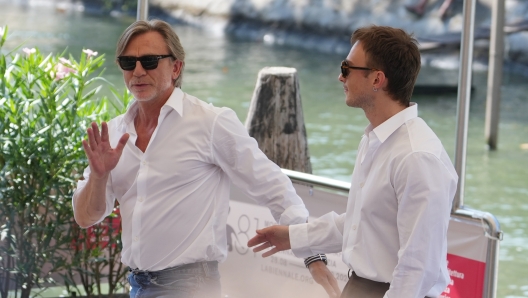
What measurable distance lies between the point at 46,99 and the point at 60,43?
17883mm

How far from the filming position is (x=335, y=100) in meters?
15.5

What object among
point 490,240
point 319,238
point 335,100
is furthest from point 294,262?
point 335,100

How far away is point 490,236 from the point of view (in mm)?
3113

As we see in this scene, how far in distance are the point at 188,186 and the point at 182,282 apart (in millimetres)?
318

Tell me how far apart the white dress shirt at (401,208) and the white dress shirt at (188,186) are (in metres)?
0.41

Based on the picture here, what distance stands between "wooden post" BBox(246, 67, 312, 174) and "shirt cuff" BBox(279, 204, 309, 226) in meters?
2.05

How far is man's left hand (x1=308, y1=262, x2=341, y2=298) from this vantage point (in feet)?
8.56

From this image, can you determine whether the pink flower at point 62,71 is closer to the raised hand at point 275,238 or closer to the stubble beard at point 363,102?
the raised hand at point 275,238

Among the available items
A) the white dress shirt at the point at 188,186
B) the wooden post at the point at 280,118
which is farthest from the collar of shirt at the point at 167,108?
the wooden post at the point at 280,118

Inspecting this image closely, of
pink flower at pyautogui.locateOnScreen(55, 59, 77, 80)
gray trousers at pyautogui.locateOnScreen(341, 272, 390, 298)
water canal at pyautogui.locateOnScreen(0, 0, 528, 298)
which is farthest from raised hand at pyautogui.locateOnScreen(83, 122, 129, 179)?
water canal at pyautogui.locateOnScreen(0, 0, 528, 298)

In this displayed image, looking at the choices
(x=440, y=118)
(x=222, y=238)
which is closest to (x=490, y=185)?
(x=440, y=118)

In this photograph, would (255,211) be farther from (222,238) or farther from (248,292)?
(222,238)

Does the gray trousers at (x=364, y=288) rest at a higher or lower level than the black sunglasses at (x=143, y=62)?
lower

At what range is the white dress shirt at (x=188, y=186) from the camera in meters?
2.68
